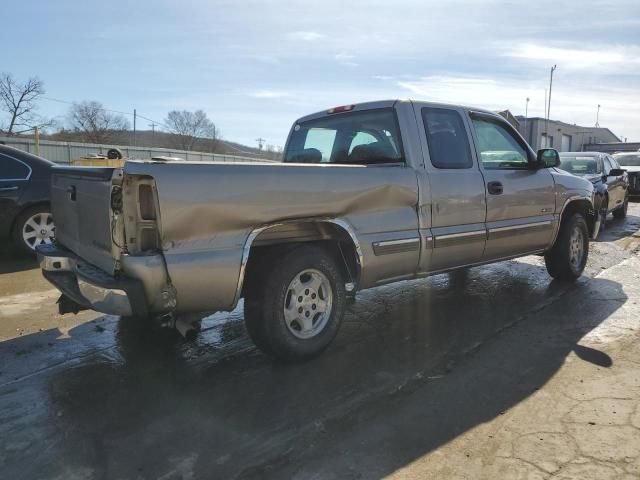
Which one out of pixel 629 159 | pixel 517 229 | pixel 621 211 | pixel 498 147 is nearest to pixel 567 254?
pixel 517 229

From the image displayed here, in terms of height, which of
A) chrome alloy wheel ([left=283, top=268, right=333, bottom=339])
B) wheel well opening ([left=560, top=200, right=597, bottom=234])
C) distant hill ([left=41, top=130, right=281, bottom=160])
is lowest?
chrome alloy wheel ([left=283, top=268, right=333, bottom=339])

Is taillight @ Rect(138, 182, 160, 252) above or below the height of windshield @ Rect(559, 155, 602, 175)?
below

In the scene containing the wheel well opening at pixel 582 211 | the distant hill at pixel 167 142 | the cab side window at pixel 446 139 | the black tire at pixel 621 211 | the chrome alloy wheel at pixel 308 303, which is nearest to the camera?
the chrome alloy wheel at pixel 308 303

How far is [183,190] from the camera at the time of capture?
3037mm

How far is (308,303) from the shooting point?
3836 millimetres

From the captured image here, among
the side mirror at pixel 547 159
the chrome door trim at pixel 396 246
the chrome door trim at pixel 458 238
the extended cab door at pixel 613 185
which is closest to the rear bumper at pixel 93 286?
the chrome door trim at pixel 396 246

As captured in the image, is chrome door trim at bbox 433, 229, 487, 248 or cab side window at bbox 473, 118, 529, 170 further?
cab side window at bbox 473, 118, 529, 170

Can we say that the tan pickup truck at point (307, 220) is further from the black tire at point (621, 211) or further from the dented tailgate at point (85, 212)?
the black tire at point (621, 211)

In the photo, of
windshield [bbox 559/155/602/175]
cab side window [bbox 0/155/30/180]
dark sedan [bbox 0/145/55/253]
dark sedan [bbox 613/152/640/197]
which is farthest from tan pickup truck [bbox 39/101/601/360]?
dark sedan [bbox 613/152/640/197]

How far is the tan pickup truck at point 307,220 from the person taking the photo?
3.08 meters

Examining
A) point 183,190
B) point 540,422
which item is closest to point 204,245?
point 183,190

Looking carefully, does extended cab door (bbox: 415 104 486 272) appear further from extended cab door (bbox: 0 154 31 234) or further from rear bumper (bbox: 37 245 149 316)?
extended cab door (bbox: 0 154 31 234)

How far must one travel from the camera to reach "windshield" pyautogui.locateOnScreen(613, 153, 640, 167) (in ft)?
60.4

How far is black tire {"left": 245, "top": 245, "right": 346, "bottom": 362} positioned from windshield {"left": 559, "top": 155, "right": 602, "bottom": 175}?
31.3ft
